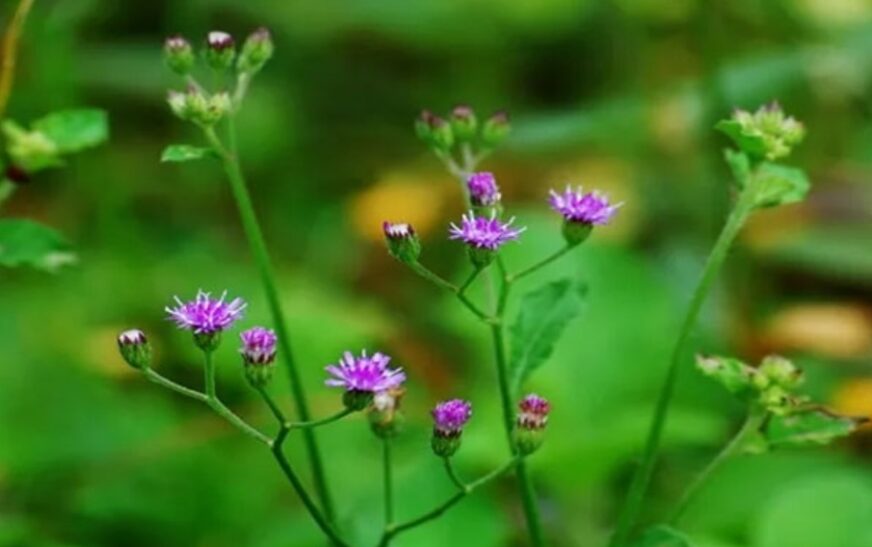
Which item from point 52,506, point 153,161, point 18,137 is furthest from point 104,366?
point 153,161

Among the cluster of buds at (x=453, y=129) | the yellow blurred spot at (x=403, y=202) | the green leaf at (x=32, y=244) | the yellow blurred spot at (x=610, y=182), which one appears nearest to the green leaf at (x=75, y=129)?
the green leaf at (x=32, y=244)

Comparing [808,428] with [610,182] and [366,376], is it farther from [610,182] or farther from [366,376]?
[610,182]

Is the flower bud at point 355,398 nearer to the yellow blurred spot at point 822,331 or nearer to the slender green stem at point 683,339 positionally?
the slender green stem at point 683,339

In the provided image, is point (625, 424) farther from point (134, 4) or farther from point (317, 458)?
point (134, 4)

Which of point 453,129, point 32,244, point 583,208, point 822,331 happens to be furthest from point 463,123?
point 822,331

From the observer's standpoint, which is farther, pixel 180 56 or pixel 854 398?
pixel 854 398

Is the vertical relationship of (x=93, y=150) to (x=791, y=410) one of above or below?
above

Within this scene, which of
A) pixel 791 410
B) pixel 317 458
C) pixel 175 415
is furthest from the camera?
pixel 175 415
